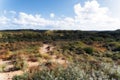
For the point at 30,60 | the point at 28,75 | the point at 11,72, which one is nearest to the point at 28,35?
the point at 30,60

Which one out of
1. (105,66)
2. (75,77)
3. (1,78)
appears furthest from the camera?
(1,78)

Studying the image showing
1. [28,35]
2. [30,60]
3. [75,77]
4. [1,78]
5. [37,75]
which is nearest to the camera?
[75,77]

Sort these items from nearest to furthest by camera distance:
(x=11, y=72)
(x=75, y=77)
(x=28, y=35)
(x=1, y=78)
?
(x=75, y=77) < (x=1, y=78) < (x=11, y=72) < (x=28, y=35)

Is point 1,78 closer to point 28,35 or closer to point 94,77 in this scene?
point 94,77

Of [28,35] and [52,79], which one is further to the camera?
[28,35]

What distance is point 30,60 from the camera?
1961 cm

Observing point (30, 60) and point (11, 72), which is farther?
point (30, 60)

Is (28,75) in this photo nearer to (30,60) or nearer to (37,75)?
(37,75)

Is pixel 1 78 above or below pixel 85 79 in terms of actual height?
below

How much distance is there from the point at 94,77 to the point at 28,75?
9.67ft

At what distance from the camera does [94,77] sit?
7926mm

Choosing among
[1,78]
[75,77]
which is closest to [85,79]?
[75,77]

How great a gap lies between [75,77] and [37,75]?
1662 mm

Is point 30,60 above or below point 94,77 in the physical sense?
below
